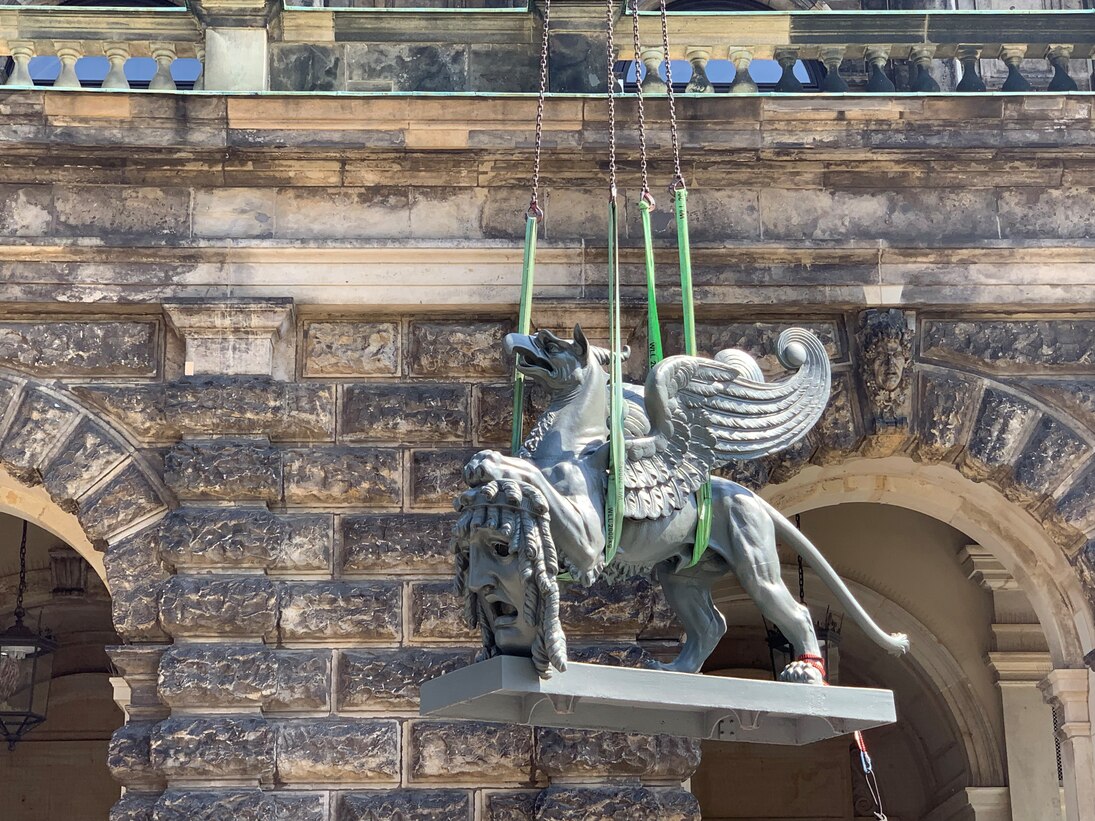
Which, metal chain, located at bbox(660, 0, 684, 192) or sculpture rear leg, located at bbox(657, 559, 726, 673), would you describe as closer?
sculpture rear leg, located at bbox(657, 559, 726, 673)

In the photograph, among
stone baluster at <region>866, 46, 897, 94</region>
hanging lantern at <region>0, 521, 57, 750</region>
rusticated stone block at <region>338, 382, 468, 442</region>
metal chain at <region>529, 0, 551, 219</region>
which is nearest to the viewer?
metal chain at <region>529, 0, 551, 219</region>

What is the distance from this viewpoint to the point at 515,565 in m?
6.75

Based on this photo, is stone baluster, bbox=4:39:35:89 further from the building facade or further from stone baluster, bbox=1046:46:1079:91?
stone baluster, bbox=1046:46:1079:91

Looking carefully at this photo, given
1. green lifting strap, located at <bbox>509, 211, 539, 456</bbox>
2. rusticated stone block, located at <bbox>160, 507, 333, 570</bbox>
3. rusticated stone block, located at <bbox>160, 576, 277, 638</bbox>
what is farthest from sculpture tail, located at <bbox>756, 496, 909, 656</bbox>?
rusticated stone block, located at <bbox>160, 576, 277, 638</bbox>

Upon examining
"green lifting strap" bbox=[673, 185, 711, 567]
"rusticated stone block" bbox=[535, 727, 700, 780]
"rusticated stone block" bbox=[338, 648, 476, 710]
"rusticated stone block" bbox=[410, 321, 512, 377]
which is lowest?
"rusticated stone block" bbox=[535, 727, 700, 780]

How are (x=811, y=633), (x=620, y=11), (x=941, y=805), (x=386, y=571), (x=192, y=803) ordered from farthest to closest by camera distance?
(x=941, y=805) < (x=620, y=11) < (x=386, y=571) < (x=192, y=803) < (x=811, y=633)

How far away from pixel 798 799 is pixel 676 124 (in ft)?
24.0

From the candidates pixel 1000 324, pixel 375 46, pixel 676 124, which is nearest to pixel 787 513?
pixel 1000 324

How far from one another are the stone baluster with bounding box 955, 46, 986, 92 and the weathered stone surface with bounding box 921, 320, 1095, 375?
4.15ft

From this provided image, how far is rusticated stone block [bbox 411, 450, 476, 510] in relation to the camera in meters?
9.27

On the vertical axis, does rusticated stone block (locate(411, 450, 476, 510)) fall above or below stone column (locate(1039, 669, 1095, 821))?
above

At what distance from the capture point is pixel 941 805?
13.6m

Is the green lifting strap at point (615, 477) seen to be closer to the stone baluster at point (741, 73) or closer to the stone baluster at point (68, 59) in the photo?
the stone baluster at point (741, 73)

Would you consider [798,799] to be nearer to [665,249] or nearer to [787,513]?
[787,513]
